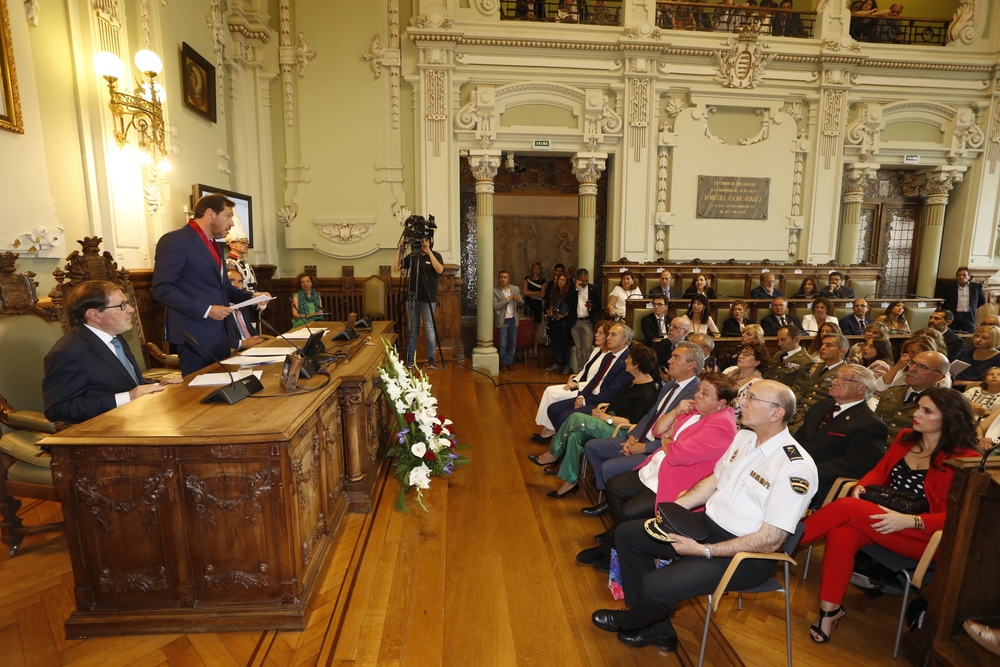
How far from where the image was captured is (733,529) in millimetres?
1993

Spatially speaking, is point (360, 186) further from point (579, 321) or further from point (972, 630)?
point (972, 630)

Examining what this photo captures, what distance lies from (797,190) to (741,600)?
7.21 metres

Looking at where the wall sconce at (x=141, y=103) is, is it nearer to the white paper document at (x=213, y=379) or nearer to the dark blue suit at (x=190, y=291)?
the dark blue suit at (x=190, y=291)

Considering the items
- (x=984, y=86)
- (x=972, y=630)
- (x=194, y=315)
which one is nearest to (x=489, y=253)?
(x=194, y=315)

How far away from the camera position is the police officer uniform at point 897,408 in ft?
10.0

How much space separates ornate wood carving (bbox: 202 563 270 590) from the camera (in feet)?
6.56

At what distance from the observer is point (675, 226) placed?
25.5ft

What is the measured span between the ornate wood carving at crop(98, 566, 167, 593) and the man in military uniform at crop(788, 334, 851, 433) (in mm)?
3384

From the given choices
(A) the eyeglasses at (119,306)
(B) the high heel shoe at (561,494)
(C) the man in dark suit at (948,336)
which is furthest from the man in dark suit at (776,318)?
(A) the eyeglasses at (119,306)

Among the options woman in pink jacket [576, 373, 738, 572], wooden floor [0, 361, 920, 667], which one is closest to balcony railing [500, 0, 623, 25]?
woman in pink jacket [576, 373, 738, 572]

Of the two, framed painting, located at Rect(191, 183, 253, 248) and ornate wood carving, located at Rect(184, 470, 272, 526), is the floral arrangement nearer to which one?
ornate wood carving, located at Rect(184, 470, 272, 526)

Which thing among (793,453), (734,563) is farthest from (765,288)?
(734,563)

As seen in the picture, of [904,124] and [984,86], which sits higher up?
[984,86]

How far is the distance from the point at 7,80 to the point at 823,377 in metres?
5.30
